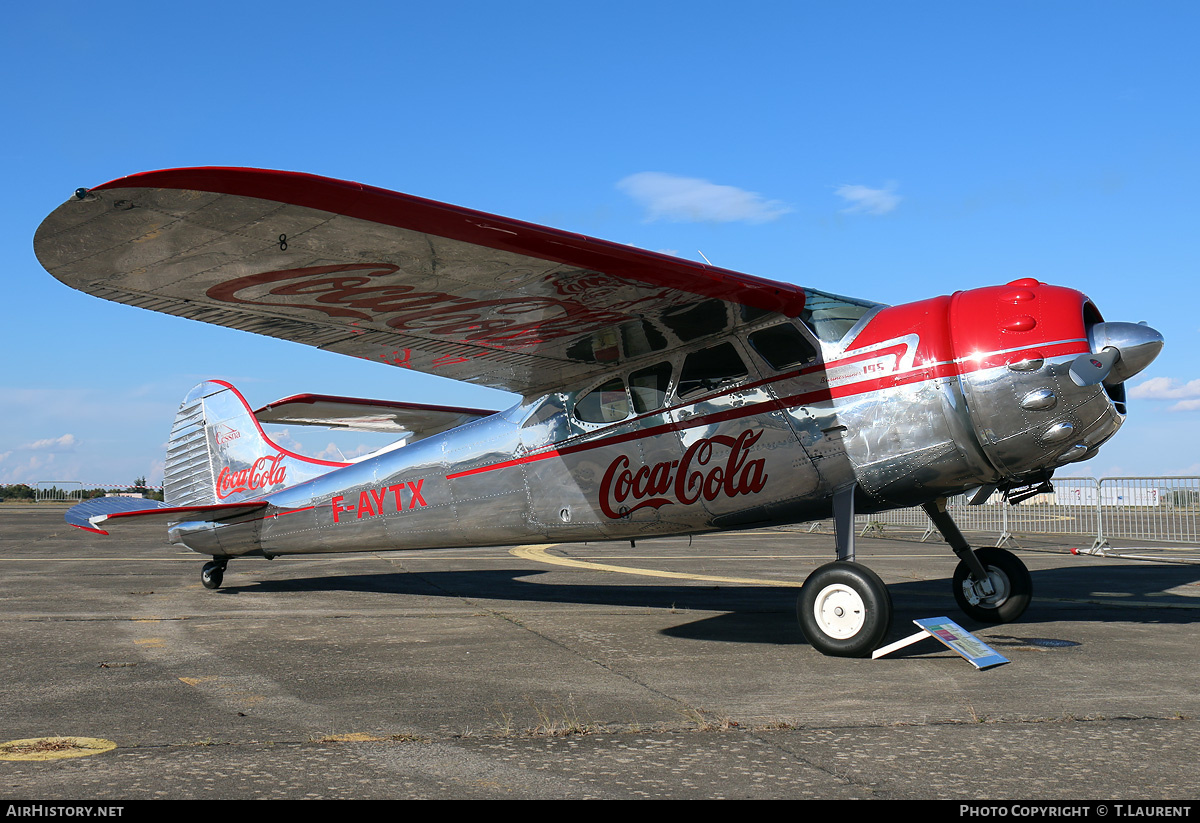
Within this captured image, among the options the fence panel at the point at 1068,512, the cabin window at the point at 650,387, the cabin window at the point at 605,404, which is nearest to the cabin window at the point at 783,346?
the cabin window at the point at 650,387

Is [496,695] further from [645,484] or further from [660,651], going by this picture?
[645,484]

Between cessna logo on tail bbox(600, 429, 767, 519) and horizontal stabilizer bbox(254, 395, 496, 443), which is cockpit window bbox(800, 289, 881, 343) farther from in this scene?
horizontal stabilizer bbox(254, 395, 496, 443)

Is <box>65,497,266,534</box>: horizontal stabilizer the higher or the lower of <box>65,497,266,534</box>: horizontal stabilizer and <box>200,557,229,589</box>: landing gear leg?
the higher

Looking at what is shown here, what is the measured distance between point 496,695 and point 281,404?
283 inches

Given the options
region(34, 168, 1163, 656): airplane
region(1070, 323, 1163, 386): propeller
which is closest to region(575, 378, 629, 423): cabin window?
region(34, 168, 1163, 656): airplane

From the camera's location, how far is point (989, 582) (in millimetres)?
7391

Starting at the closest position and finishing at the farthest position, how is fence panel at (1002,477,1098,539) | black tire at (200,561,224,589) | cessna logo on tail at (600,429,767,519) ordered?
1. cessna logo on tail at (600,429,767,519)
2. black tire at (200,561,224,589)
3. fence panel at (1002,477,1098,539)

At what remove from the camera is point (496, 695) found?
467cm

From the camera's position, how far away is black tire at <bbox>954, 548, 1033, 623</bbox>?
7.27 m

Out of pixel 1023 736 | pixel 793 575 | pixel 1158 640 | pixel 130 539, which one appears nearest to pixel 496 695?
pixel 1023 736

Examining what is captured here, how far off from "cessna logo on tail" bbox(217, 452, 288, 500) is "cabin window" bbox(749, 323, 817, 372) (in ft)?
20.4

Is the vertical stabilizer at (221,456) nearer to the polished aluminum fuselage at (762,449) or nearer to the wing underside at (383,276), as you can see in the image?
the polished aluminum fuselage at (762,449)

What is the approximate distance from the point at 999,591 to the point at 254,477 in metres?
8.24

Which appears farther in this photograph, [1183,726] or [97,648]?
[97,648]
